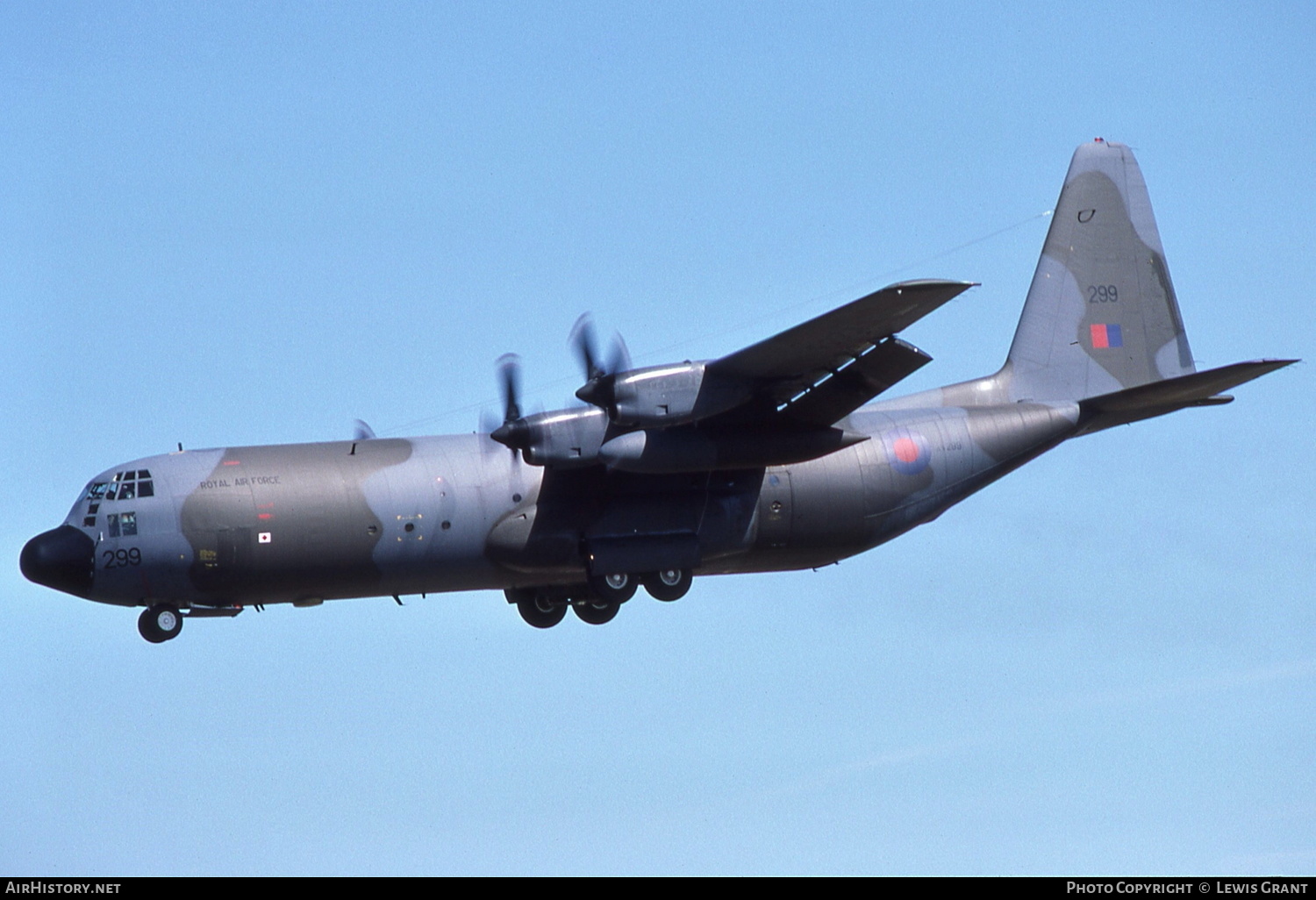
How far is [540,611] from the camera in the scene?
26594 millimetres

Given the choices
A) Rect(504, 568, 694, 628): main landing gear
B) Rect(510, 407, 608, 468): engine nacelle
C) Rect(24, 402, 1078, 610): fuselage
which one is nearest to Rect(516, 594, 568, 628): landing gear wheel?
Rect(504, 568, 694, 628): main landing gear

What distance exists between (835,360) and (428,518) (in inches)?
243

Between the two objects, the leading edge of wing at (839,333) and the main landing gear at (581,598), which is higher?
the leading edge of wing at (839,333)

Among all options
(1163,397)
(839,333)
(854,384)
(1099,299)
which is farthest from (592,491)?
(1099,299)

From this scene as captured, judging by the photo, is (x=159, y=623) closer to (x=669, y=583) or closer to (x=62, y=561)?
(x=62, y=561)

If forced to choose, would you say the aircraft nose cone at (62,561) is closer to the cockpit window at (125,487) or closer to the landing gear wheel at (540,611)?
the cockpit window at (125,487)

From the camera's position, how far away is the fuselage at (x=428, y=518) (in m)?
23.8

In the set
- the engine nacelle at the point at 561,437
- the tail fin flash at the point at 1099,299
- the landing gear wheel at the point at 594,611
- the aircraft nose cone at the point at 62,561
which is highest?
the tail fin flash at the point at 1099,299

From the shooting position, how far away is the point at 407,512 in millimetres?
24250

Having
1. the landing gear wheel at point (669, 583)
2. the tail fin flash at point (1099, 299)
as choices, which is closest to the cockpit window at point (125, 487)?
the landing gear wheel at point (669, 583)

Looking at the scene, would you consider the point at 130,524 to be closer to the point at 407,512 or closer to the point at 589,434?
the point at 407,512

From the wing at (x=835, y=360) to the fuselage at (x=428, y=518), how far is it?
152cm

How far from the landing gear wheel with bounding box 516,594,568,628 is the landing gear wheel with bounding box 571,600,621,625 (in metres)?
0.22
